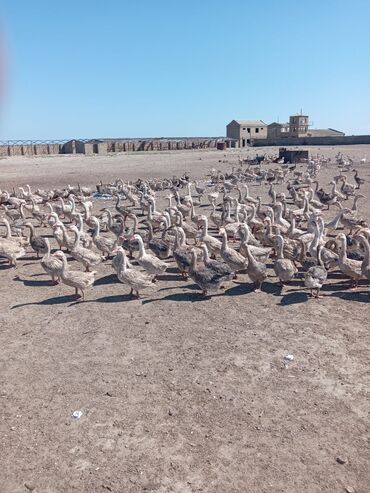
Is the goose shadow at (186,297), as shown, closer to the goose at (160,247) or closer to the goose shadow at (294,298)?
the goose shadow at (294,298)

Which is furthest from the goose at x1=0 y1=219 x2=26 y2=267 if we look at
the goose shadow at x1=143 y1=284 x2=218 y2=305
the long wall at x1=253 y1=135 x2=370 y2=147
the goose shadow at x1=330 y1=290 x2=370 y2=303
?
the long wall at x1=253 y1=135 x2=370 y2=147

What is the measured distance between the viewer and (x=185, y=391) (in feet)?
23.2

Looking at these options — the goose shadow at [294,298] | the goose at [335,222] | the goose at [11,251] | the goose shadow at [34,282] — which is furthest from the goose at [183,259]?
the goose at [335,222]

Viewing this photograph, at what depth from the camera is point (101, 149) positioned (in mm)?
75562

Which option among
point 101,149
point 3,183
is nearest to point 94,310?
point 3,183

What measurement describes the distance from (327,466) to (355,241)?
8328 mm

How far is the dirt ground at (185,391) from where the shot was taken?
5.51 metres

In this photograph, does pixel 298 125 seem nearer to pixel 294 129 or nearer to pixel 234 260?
pixel 294 129

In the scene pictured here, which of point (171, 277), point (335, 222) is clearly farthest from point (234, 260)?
point (335, 222)

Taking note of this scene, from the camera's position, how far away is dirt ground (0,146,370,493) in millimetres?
5508

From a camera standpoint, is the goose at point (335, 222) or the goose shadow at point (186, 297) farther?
the goose at point (335, 222)

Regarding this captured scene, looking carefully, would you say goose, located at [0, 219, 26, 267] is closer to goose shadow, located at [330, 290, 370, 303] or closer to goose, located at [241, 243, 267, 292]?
goose, located at [241, 243, 267, 292]

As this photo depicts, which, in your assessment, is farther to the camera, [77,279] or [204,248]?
[204,248]

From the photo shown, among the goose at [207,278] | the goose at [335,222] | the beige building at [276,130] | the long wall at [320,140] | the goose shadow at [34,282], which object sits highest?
the beige building at [276,130]
